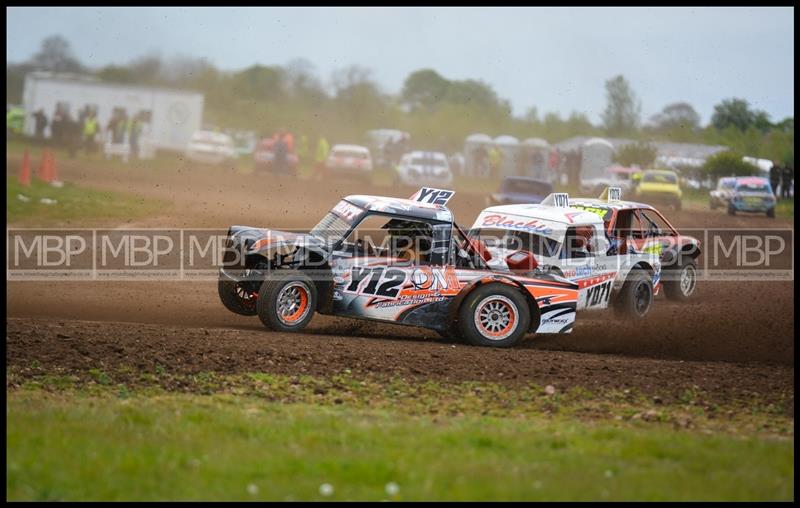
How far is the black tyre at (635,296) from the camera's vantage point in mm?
14672

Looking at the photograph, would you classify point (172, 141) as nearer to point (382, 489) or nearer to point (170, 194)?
point (170, 194)

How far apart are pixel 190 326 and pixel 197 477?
695 cm

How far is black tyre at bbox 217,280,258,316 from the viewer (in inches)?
487

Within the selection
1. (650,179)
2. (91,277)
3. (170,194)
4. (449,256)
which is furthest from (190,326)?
(650,179)

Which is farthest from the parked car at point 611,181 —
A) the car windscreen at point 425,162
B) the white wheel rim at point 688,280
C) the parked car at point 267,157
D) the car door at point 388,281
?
the car door at point 388,281

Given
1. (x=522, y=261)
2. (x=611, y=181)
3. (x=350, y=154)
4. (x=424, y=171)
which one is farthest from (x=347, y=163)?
(x=522, y=261)

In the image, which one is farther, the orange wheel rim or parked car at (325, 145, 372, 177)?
parked car at (325, 145, 372, 177)

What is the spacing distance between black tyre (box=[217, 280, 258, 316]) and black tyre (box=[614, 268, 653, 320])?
533 cm

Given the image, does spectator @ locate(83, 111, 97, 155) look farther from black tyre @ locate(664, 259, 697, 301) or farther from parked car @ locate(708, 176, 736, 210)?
black tyre @ locate(664, 259, 697, 301)

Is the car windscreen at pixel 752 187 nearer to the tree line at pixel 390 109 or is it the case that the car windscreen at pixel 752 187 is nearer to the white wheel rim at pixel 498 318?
the tree line at pixel 390 109

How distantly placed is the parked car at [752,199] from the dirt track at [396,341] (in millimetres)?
15529

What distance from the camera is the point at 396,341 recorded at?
12.1 m

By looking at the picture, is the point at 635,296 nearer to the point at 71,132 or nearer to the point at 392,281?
the point at 392,281
